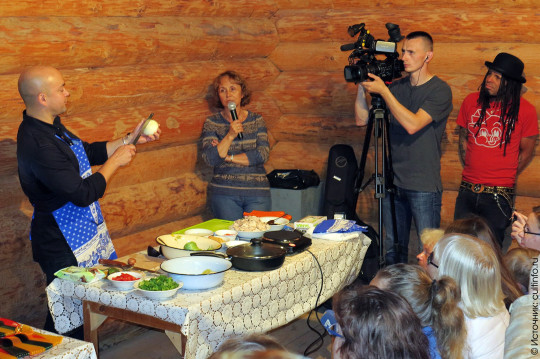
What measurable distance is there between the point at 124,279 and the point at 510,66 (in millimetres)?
2954

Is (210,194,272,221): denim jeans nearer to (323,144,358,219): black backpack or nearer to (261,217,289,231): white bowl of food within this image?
(323,144,358,219): black backpack

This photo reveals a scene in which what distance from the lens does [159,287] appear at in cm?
287

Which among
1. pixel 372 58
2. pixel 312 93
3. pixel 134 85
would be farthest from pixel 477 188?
pixel 134 85

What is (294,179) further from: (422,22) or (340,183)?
(422,22)

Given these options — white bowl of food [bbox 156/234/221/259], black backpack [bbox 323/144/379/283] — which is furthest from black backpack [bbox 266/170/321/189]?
white bowl of food [bbox 156/234/221/259]

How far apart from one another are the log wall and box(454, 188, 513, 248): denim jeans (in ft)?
1.61

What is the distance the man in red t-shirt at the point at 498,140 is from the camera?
451 centimetres

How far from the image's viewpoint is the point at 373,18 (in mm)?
5441

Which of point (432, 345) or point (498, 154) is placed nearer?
point (432, 345)

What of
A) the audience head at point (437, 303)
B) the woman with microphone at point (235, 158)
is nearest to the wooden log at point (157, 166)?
the woman with microphone at point (235, 158)

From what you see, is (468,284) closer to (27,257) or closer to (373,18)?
(27,257)

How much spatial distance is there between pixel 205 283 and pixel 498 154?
249 cm

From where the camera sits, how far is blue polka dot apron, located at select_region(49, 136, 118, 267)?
11.2 feet

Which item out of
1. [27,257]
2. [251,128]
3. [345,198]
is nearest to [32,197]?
[27,257]
